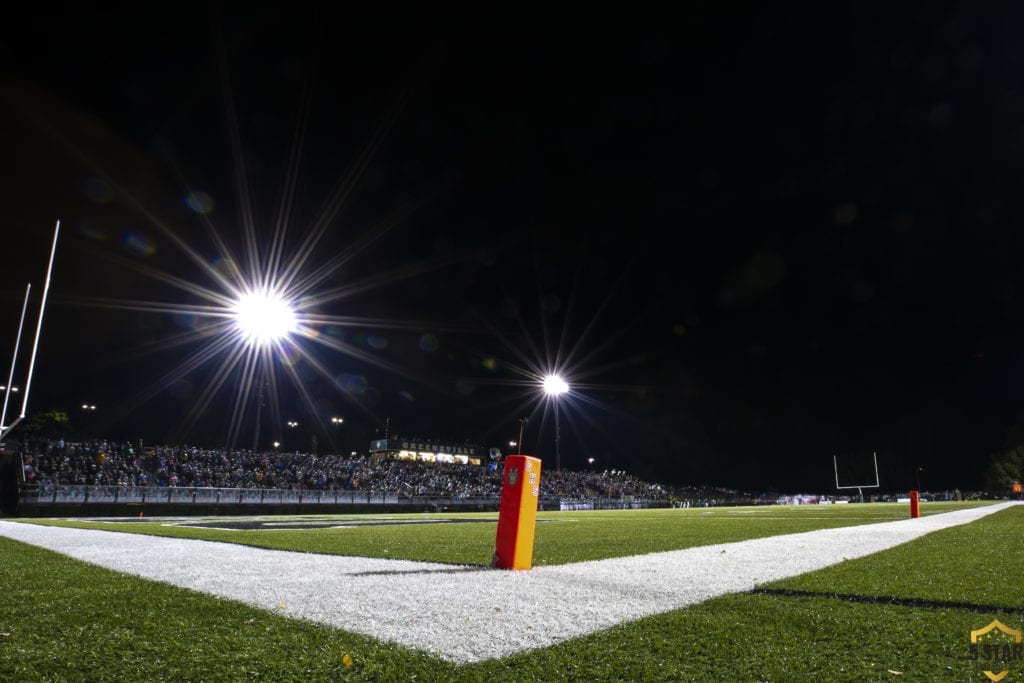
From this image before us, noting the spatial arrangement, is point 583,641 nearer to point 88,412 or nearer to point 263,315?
point 263,315

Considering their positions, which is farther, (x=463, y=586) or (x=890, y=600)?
(x=463, y=586)

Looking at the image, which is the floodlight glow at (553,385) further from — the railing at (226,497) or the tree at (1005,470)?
the tree at (1005,470)

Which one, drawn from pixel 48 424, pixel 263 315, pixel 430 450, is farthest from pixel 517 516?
pixel 430 450

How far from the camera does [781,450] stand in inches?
3863

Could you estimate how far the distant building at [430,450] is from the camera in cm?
10538

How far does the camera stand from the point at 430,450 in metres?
113

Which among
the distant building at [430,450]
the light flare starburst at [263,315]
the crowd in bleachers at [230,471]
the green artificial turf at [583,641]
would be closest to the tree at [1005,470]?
the crowd in bleachers at [230,471]

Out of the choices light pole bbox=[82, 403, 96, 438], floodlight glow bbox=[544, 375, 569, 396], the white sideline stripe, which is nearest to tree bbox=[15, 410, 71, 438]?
light pole bbox=[82, 403, 96, 438]

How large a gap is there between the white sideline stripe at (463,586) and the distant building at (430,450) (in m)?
94.8

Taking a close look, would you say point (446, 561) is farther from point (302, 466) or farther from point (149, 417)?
point (149, 417)

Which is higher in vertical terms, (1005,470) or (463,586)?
(1005,470)

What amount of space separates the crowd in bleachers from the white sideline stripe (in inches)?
941

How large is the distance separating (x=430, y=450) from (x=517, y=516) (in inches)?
4283

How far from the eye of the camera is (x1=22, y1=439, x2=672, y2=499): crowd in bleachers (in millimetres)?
29031
